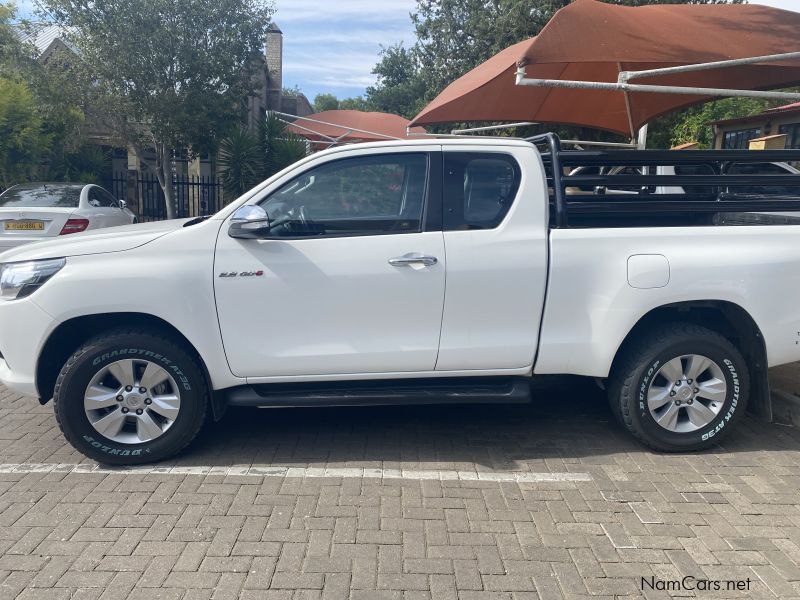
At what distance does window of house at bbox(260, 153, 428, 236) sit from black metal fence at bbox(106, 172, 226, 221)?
1269cm

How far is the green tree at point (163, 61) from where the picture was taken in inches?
505

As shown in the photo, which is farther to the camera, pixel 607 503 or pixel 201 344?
pixel 201 344

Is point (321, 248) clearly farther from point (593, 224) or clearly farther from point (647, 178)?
point (647, 178)

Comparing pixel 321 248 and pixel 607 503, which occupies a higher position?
pixel 321 248

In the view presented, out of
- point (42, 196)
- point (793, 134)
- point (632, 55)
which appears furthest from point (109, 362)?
point (793, 134)

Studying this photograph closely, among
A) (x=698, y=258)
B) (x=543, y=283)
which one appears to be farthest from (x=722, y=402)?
(x=543, y=283)

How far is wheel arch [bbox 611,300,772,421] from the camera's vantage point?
4.21 metres

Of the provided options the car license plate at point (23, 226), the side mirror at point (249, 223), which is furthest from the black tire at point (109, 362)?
the car license plate at point (23, 226)

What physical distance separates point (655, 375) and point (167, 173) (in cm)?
1343

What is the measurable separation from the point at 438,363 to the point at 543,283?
32.1 inches

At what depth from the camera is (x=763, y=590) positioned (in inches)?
113

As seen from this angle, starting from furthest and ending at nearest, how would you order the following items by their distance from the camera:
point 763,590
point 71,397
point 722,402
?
point 722,402 → point 71,397 → point 763,590

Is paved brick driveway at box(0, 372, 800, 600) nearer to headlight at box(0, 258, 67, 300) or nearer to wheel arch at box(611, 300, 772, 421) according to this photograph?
wheel arch at box(611, 300, 772, 421)

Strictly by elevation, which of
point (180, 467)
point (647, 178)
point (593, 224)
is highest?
point (647, 178)
